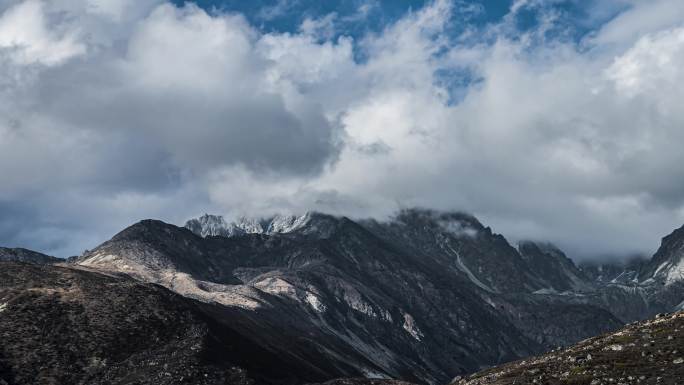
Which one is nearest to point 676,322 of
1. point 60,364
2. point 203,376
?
point 203,376

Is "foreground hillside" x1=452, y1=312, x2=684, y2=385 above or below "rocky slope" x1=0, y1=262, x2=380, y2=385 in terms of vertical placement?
below

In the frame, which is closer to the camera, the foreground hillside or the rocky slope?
the foreground hillside

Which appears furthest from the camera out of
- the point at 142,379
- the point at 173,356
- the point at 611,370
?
the point at 173,356

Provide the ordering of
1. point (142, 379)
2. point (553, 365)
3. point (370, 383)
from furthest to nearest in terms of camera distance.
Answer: point (142, 379) < point (370, 383) < point (553, 365)

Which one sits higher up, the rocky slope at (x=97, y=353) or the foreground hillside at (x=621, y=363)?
the rocky slope at (x=97, y=353)

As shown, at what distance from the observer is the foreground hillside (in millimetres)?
88000

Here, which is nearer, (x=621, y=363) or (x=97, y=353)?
(x=621, y=363)

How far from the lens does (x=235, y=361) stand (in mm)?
193250

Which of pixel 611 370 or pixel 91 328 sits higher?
pixel 91 328

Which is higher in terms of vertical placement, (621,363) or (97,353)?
(97,353)

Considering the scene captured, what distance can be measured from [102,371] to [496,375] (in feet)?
323

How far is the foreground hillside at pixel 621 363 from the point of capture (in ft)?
289

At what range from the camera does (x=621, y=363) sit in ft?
308

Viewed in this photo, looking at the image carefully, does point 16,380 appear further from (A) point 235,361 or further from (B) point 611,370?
(B) point 611,370
